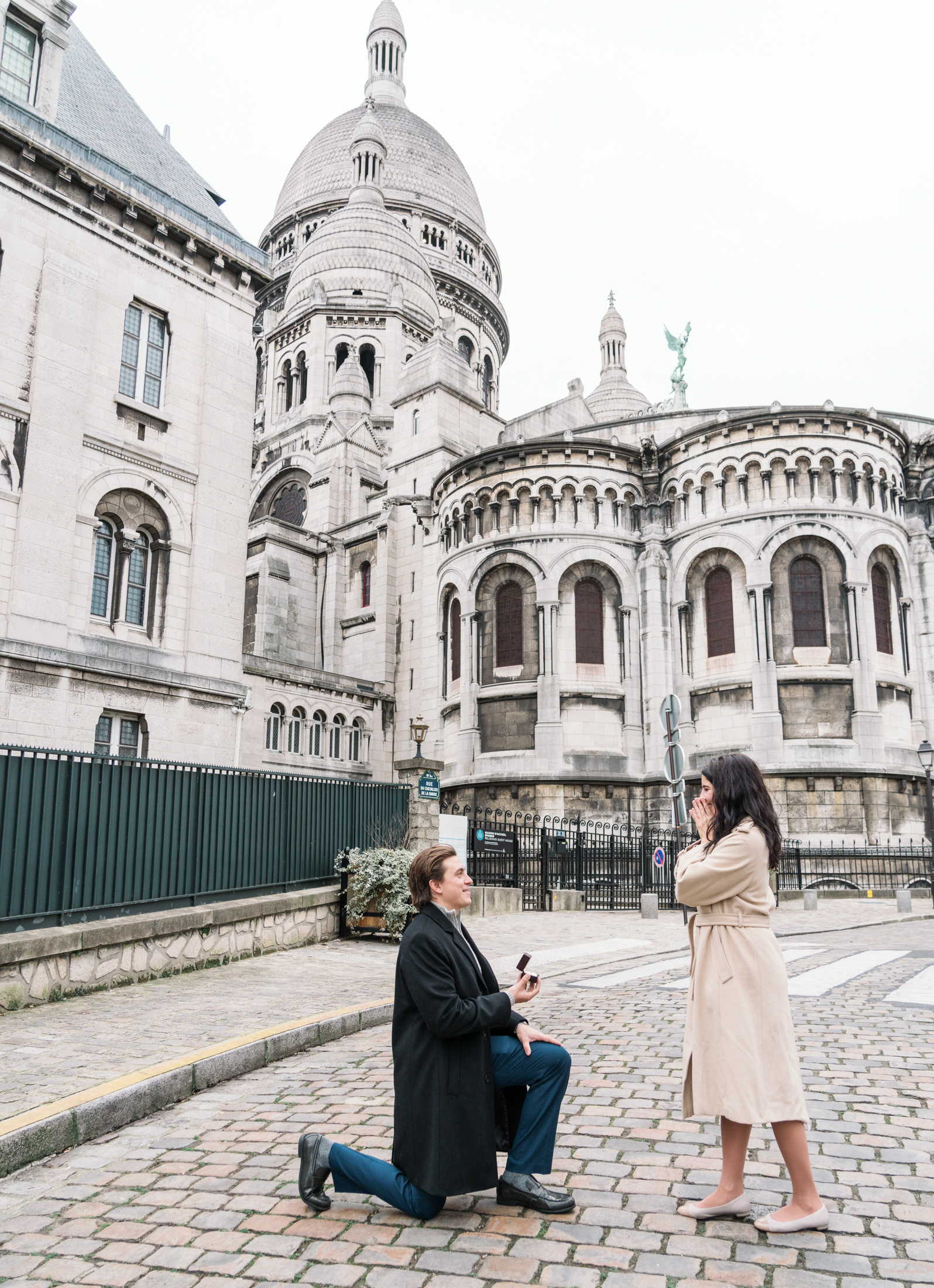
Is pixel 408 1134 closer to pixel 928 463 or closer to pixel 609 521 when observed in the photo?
pixel 609 521

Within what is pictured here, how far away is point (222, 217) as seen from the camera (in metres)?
24.5

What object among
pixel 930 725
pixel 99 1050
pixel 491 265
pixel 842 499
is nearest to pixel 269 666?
pixel 842 499

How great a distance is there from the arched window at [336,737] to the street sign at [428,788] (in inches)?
719

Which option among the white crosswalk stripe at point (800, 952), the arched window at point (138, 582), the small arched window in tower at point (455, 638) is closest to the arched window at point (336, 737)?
the small arched window in tower at point (455, 638)

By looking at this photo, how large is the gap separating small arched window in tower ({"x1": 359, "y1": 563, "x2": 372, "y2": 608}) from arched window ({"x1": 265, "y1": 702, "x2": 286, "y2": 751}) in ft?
29.6

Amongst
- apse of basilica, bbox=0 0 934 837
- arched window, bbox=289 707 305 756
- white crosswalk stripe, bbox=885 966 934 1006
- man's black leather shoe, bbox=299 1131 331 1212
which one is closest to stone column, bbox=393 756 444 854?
white crosswalk stripe, bbox=885 966 934 1006

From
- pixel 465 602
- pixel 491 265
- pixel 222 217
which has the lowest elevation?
pixel 465 602

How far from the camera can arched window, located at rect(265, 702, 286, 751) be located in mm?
30359

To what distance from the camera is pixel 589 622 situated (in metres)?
31.2

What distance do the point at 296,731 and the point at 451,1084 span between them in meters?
28.1

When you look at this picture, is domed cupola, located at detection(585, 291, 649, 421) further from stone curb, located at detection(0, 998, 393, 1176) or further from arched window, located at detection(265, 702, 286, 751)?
stone curb, located at detection(0, 998, 393, 1176)

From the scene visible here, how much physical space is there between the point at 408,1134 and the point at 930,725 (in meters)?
29.5

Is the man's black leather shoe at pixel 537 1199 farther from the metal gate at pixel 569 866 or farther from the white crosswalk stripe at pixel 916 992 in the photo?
the metal gate at pixel 569 866

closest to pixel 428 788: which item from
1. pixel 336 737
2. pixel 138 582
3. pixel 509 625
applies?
pixel 138 582
